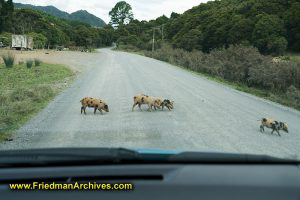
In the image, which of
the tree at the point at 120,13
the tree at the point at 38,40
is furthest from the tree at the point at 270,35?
the tree at the point at 120,13

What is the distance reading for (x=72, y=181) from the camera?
239cm

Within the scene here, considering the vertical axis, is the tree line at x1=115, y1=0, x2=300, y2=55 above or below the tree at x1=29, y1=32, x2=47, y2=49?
above

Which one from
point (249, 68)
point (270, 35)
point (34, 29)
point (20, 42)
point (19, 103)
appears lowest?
point (19, 103)

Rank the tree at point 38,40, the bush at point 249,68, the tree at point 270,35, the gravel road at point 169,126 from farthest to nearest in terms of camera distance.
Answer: the tree at point 38,40
the tree at point 270,35
the bush at point 249,68
the gravel road at point 169,126

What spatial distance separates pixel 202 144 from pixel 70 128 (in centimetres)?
311

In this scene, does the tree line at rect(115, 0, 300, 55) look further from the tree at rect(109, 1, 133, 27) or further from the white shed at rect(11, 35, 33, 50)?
the tree at rect(109, 1, 133, 27)

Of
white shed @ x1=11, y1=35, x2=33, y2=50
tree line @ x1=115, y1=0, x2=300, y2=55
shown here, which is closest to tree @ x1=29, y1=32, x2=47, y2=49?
white shed @ x1=11, y1=35, x2=33, y2=50

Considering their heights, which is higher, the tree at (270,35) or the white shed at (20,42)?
the tree at (270,35)

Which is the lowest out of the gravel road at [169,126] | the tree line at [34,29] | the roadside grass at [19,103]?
the roadside grass at [19,103]

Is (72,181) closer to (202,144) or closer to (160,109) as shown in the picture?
(202,144)

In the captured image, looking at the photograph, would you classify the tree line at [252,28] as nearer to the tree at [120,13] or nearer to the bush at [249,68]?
the bush at [249,68]

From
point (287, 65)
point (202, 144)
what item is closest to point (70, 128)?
point (202, 144)

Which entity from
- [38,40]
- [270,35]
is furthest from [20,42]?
[270,35]

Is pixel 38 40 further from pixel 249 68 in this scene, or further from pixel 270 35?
pixel 249 68
